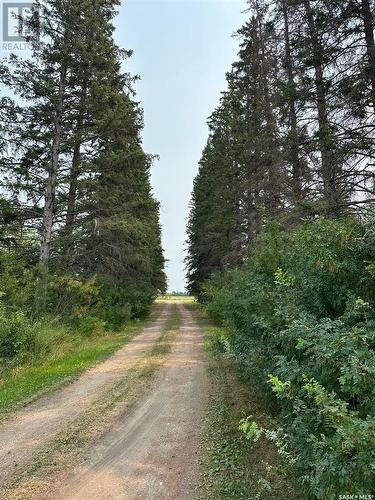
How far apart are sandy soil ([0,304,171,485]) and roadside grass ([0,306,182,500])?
0.46ft

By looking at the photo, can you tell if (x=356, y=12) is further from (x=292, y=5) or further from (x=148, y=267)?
(x=148, y=267)

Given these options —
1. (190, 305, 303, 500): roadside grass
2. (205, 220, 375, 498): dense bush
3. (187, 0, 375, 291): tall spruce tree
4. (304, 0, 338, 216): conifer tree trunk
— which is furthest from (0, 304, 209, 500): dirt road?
(304, 0, 338, 216): conifer tree trunk

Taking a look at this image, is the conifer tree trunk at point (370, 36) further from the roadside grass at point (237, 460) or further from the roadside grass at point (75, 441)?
the roadside grass at point (75, 441)

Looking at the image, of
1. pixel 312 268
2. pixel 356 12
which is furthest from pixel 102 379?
pixel 356 12

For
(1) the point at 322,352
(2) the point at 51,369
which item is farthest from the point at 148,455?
(2) the point at 51,369

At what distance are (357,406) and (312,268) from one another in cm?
180

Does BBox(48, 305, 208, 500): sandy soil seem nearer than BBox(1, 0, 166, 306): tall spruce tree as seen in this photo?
Yes

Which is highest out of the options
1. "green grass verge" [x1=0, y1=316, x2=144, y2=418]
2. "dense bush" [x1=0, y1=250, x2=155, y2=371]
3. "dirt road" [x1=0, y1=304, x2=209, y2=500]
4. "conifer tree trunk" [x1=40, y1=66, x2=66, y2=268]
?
"conifer tree trunk" [x1=40, y1=66, x2=66, y2=268]

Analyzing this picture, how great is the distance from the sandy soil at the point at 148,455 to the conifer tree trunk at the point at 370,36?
7.65 meters

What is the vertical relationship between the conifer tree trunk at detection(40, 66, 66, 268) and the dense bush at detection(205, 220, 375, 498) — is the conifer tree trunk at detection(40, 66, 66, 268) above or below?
above

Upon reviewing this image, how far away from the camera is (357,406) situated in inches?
98.4

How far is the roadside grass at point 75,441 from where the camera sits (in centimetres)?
357

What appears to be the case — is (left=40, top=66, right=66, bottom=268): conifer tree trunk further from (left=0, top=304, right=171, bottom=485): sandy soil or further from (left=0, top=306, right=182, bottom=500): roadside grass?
(left=0, top=306, right=182, bottom=500): roadside grass

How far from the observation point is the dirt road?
3.56 m
